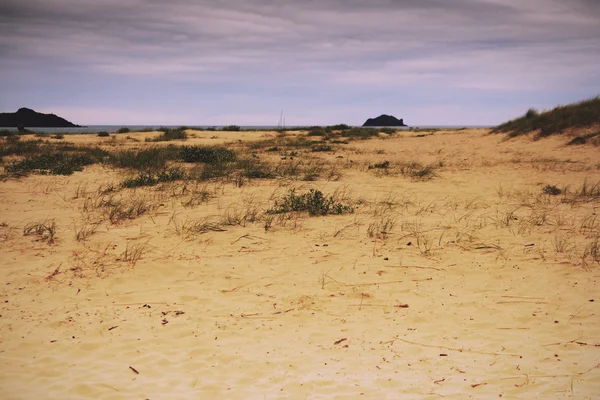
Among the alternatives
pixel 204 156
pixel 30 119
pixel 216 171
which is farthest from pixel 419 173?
pixel 30 119

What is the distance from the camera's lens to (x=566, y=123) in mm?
17609

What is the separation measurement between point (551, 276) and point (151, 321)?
4.43 metres

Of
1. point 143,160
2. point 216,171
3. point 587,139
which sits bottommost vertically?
point 216,171

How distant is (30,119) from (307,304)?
95.0 meters

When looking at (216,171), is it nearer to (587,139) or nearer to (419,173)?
(419,173)

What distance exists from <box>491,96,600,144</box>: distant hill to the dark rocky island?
106066mm

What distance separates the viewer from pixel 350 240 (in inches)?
244

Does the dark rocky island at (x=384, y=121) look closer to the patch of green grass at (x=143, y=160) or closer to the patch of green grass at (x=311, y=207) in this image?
the patch of green grass at (x=143, y=160)

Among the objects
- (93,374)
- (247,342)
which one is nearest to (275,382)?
(247,342)

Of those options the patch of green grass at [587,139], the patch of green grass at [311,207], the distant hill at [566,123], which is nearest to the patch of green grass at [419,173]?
the patch of green grass at [311,207]

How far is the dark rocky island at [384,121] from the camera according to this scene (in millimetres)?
125438

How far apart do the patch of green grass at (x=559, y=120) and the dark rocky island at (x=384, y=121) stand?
106 m

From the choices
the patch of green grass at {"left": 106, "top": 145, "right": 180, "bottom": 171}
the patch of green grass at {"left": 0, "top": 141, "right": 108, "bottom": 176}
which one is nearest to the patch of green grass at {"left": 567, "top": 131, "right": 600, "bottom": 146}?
the patch of green grass at {"left": 106, "top": 145, "right": 180, "bottom": 171}

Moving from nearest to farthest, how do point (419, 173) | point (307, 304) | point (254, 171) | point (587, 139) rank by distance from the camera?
Result: point (307, 304) < point (254, 171) < point (419, 173) < point (587, 139)
